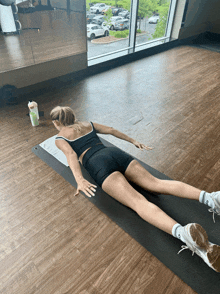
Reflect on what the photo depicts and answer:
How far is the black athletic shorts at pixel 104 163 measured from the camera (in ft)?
5.36

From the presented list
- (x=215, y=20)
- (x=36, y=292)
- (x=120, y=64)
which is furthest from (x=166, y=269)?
(x=215, y=20)

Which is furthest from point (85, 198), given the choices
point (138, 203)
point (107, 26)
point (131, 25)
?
point (131, 25)

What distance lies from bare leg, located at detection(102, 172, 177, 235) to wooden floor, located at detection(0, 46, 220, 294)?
24 cm

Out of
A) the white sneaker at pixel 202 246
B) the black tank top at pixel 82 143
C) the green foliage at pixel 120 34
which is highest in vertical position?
the green foliage at pixel 120 34

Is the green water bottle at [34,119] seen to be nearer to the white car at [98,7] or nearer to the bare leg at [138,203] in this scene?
the bare leg at [138,203]

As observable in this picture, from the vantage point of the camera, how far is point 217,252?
1283 millimetres

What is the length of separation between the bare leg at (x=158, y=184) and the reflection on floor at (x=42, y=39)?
2.46m

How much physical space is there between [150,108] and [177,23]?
172 inches

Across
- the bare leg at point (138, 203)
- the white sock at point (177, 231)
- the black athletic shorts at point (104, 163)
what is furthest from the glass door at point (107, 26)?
the white sock at point (177, 231)

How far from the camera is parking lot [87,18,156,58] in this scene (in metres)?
4.39

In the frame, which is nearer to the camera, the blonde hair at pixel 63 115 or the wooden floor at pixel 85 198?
the wooden floor at pixel 85 198

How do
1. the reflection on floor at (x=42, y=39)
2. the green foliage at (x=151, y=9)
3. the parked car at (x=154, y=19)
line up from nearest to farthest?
the reflection on floor at (x=42, y=39)
the green foliage at (x=151, y=9)
the parked car at (x=154, y=19)

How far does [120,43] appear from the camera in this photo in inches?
197

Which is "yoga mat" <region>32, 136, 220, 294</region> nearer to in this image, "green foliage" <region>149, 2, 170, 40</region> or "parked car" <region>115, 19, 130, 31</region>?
"parked car" <region>115, 19, 130, 31</region>
